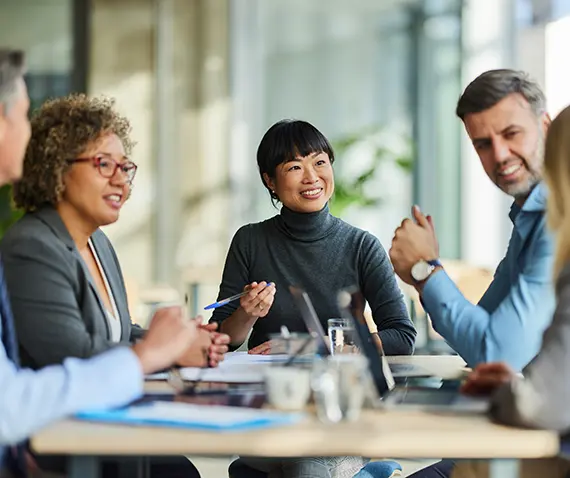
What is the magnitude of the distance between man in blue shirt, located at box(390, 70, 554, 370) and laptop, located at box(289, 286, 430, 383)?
0.15 m

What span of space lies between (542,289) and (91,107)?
1129 mm

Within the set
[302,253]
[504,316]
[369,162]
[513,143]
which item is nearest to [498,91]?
[513,143]

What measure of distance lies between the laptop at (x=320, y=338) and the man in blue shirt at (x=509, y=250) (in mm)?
147

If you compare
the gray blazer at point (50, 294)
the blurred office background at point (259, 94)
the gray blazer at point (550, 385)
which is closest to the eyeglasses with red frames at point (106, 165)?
the gray blazer at point (50, 294)

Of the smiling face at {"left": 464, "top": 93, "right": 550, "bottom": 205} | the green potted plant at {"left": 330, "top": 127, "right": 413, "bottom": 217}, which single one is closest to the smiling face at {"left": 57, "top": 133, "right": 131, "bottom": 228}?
the smiling face at {"left": 464, "top": 93, "right": 550, "bottom": 205}

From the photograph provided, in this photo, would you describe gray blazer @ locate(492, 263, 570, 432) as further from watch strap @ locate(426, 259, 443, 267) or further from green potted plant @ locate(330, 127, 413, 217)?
green potted plant @ locate(330, 127, 413, 217)

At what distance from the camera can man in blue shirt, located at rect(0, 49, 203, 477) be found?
173cm

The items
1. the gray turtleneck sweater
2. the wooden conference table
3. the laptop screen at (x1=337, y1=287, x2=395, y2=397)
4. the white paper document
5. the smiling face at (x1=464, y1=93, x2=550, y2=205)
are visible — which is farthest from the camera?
the gray turtleneck sweater

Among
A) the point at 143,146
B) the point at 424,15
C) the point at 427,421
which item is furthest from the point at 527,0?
the point at 427,421

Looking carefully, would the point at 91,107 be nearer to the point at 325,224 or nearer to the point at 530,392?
the point at 325,224

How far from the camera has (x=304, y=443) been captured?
1693 millimetres

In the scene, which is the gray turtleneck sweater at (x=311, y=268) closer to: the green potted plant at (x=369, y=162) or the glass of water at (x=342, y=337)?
the glass of water at (x=342, y=337)

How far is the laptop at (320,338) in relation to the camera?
2176 mm

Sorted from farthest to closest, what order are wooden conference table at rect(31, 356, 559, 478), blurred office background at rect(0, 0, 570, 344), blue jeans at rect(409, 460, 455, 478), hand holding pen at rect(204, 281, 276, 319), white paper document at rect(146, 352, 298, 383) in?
blurred office background at rect(0, 0, 570, 344)
hand holding pen at rect(204, 281, 276, 319)
blue jeans at rect(409, 460, 455, 478)
white paper document at rect(146, 352, 298, 383)
wooden conference table at rect(31, 356, 559, 478)
